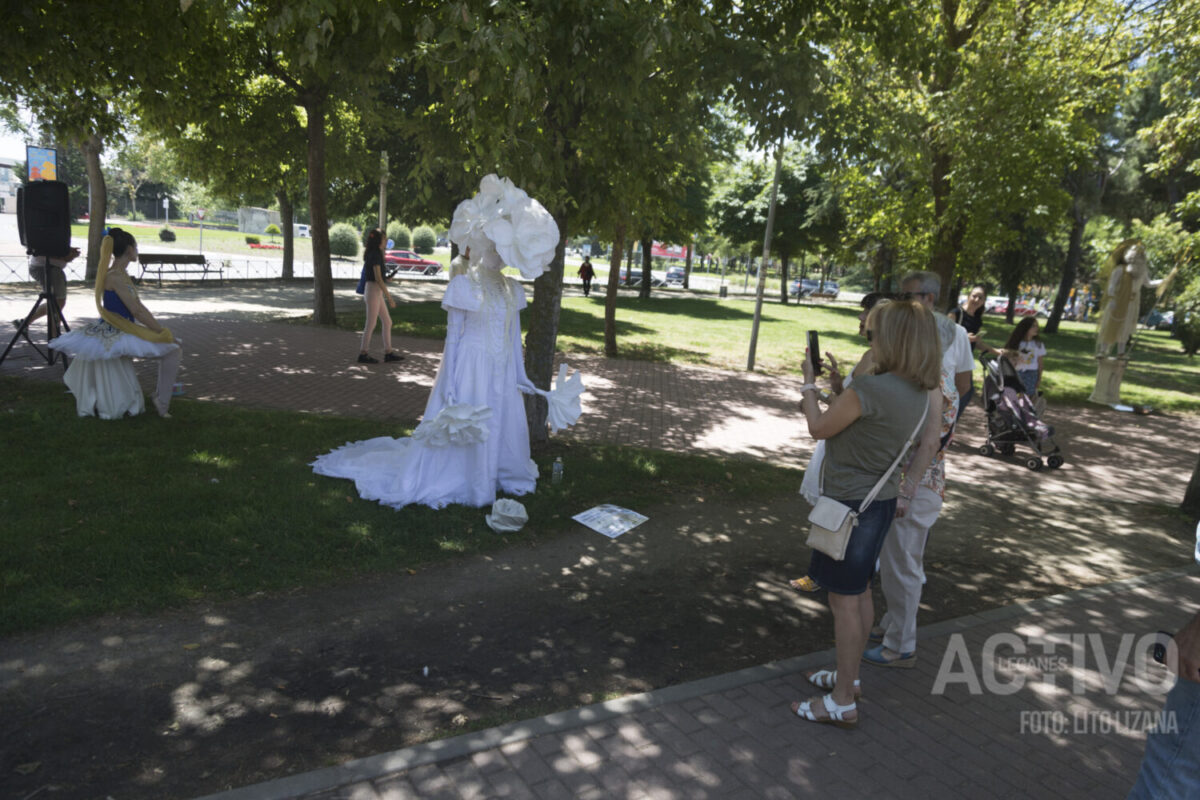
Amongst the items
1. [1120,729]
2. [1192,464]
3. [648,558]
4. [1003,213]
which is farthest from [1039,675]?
[1003,213]

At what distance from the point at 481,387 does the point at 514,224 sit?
1.34m

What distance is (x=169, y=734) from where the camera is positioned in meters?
3.18

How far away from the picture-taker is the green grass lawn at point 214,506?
440cm

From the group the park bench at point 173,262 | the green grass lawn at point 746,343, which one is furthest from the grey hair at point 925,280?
the park bench at point 173,262

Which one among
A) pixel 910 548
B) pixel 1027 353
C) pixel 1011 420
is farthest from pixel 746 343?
pixel 910 548

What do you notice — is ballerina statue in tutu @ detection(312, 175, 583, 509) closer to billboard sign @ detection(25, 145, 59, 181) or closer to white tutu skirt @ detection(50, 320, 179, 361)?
white tutu skirt @ detection(50, 320, 179, 361)

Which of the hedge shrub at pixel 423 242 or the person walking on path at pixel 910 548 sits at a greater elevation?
the hedge shrub at pixel 423 242

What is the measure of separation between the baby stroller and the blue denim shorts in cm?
659

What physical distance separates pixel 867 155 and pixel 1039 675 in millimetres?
5190

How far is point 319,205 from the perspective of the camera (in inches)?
589

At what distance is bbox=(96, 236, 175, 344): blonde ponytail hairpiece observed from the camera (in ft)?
24.0

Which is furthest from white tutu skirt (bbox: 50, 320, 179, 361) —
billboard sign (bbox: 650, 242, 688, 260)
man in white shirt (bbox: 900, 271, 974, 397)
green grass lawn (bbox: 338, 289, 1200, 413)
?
billboard sign (bbox: 650, 242, 688, 260)

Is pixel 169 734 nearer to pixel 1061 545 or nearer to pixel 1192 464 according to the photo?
pixel 1061 545

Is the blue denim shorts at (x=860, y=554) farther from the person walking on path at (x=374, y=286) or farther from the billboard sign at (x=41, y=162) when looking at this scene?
the billboard sign at (x=41, y=162)
